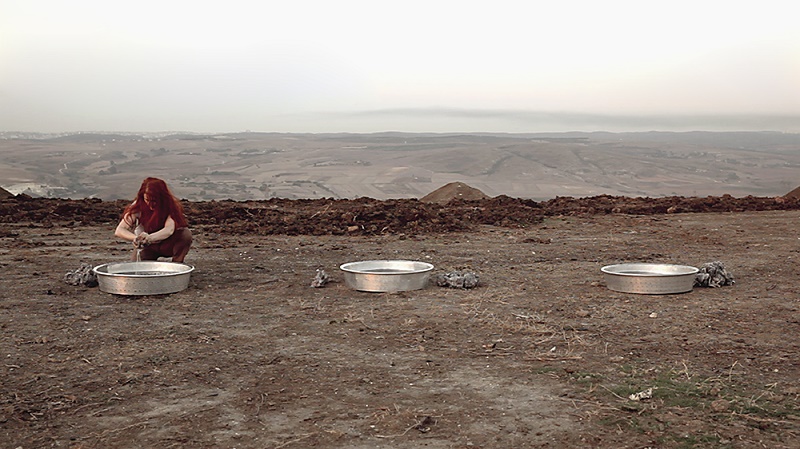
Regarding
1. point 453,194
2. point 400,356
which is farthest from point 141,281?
point 453,194

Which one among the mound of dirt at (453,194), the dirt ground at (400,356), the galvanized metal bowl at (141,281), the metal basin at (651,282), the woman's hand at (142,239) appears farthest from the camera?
the mound of dirt at (453,194)

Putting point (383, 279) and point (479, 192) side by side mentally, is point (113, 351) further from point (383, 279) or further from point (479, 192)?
point (479, 192)

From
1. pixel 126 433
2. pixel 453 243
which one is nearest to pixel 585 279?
pixel 453 243

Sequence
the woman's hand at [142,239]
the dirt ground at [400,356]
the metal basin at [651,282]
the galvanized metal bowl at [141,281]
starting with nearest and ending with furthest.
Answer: the dirt ground at [400,356] → the galvanized metal bowl at [141,281] → the metal basin at [651,282] → the woman's hand at [142,239]

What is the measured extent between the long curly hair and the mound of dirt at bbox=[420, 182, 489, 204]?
39.5ft

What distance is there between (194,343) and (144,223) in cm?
277

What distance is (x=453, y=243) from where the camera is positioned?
11.7 metres

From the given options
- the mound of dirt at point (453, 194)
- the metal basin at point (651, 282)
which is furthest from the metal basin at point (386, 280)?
the mound of dirt at point (453, 194)

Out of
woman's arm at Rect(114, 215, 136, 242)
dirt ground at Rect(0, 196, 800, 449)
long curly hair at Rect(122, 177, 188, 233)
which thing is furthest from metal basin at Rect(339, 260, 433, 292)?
woman's arm at Rect(114, 215, 136, 242)

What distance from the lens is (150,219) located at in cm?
809

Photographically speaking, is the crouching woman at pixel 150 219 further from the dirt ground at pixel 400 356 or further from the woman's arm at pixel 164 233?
the dirt ground at pixel 400 356

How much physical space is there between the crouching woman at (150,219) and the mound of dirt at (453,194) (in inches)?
472

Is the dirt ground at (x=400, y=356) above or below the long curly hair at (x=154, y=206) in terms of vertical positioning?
below

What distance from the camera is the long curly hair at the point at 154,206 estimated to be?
798 cm
